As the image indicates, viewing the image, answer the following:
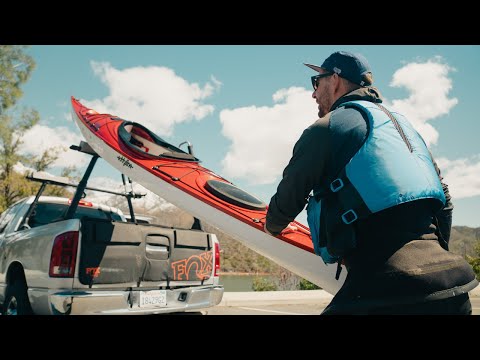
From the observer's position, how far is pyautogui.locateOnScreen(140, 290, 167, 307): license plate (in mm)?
4058

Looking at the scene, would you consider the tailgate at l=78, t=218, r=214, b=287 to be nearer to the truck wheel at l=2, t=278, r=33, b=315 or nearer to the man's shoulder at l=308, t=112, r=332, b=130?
the truck wheel at l=2, t=278, r=33, b=315

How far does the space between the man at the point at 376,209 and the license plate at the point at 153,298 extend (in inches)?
111

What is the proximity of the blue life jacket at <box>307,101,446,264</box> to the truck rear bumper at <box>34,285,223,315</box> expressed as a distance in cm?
278

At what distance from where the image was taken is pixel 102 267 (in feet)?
12.4

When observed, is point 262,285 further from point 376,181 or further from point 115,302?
point 376,181

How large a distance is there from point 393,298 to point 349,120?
754 millimetres

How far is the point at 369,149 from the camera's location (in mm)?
1563

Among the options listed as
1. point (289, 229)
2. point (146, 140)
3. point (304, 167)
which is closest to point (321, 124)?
point (304, 167)

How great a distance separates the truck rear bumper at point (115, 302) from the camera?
352 cm

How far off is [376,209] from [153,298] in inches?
129

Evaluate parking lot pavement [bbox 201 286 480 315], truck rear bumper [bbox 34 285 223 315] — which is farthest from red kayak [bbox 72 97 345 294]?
parking lot pavement [bbox 201 286 480 315]

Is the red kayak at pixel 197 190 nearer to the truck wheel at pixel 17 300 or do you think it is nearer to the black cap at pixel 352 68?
the black cap at pixel 352 68
